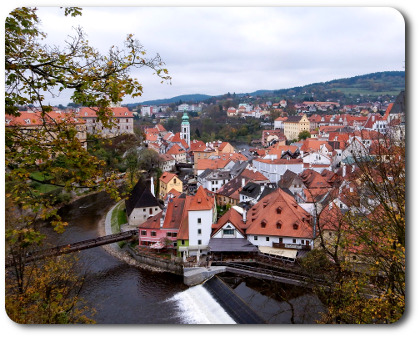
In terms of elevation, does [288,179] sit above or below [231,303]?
above

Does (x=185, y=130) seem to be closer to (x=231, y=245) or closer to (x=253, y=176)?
(x=253, y=176)

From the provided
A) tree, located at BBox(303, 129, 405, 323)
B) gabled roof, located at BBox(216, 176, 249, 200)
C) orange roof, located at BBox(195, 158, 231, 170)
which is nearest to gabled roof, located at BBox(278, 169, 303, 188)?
gabled roof, located at BBox(216, 176, 249, 200)

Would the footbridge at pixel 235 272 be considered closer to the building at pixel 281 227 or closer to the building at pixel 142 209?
the building at pixel 281 227

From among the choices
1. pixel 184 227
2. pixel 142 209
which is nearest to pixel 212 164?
pixel 142 209

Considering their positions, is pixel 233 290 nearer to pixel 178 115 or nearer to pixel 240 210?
pixel 240 210

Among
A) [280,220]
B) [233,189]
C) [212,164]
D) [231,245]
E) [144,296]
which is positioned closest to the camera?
[144,296]

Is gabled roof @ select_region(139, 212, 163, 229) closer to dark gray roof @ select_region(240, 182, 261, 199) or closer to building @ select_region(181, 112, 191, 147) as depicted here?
dark gray roof @ select_region(240, 182, 261, 199)
